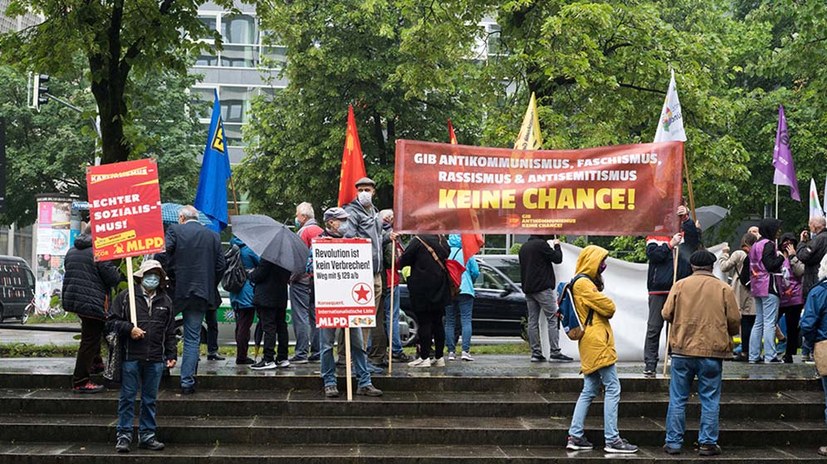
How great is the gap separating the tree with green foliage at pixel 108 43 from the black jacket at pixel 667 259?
7.32 m

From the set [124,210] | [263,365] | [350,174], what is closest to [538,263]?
[350,174]

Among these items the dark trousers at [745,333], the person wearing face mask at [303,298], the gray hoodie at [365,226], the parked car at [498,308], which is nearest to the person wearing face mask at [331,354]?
the gray hoodie at [365,226]

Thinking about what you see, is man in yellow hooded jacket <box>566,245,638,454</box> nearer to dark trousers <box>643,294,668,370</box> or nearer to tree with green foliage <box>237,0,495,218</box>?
dark trousers <box>643,294,668,370</box>

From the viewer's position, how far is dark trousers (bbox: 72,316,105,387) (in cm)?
1067

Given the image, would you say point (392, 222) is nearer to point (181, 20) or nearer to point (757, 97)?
point (181, 20)

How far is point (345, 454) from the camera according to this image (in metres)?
9.44

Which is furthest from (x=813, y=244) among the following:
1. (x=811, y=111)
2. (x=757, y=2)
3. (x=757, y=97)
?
(x=757, y=2)

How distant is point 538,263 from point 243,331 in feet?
12.6

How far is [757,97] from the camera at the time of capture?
33000 mm

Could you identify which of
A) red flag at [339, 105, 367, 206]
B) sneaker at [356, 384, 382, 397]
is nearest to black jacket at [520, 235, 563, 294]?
red flag at [339, 105, 367, 206]

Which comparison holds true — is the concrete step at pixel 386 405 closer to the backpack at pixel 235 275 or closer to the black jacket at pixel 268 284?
the black jacket at pixel 268 284

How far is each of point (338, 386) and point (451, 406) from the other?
131 cm

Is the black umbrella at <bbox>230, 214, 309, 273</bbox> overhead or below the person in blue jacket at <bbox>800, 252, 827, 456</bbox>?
overhead

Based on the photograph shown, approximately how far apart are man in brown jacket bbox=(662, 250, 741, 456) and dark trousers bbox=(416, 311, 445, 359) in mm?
3447
